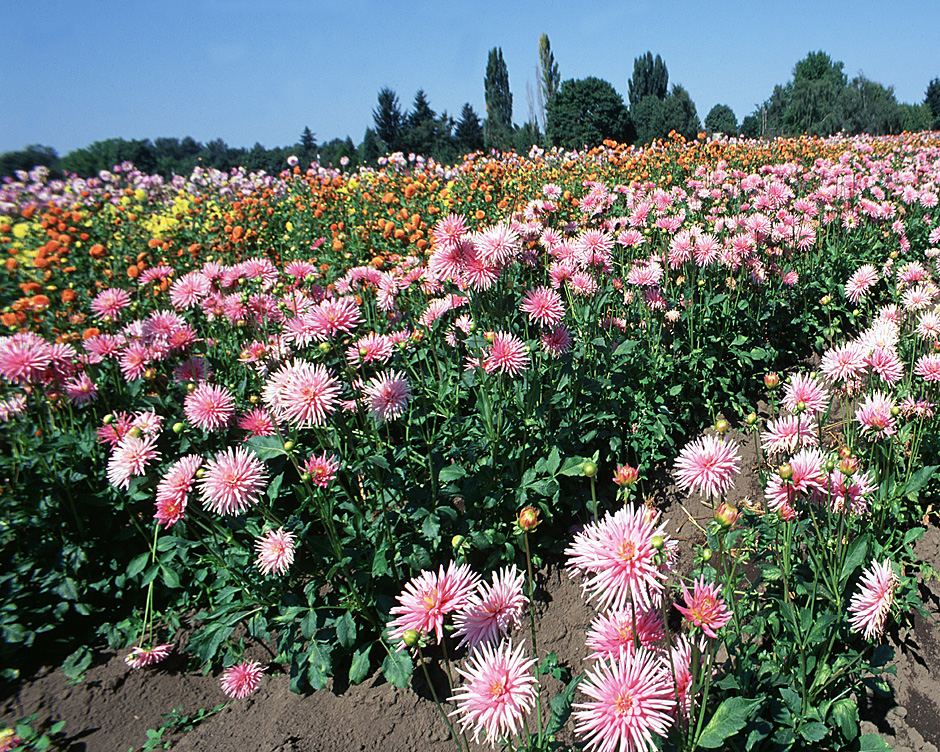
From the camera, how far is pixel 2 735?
7.00 ft

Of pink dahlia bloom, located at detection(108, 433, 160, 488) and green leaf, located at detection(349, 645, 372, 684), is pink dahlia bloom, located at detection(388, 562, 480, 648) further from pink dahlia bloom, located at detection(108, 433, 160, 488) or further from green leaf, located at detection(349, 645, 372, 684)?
pink dahlia bloom, located at detection(108, 433, 160, 488)

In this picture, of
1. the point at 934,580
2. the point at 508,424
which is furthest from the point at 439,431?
the point at 934,580

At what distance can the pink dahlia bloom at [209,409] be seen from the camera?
2.42 meters

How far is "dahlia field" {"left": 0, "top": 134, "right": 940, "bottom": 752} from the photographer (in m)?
1.43

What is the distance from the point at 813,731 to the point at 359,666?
5.80 ft

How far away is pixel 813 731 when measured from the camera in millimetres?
1660

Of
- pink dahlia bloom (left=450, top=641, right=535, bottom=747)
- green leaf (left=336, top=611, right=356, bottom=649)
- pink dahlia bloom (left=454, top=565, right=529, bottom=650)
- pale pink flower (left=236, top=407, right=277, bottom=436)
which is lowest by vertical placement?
green leaf (left=336, top=611, right=356, bottom=649)

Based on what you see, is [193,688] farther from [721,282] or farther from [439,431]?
[721,282]

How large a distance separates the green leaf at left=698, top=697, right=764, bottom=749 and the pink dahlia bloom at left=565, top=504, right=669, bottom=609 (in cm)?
53

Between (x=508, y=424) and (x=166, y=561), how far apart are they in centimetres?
194

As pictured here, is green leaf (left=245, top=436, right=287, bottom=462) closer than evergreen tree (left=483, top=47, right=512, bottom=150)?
Yes

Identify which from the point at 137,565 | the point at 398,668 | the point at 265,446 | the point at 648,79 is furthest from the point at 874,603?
the point at 648,79

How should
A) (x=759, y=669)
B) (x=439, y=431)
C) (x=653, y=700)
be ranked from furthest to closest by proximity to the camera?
(x=439, y=431), (x=759, y=669), (x=653, y=700)

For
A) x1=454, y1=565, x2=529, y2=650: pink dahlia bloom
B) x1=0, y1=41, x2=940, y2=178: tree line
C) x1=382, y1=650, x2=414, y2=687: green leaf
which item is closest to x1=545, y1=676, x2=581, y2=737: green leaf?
x1=454, y1=565, x2=529, y2=650: pink dahlia bloom
